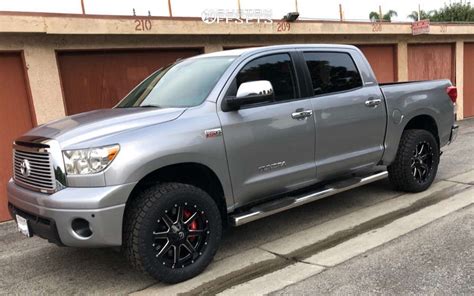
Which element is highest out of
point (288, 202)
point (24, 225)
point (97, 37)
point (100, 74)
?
point (97, 37)

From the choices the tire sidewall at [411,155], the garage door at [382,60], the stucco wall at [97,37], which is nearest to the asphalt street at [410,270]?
the tire sidewall at [411,155]

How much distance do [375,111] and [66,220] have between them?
3.64m

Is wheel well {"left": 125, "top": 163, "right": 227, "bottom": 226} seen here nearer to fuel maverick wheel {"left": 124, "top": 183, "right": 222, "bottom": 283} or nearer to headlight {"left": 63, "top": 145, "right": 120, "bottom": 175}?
fuel maverick wheel {"left": 124, "top": 183, "right": 222, "bottom": 283}

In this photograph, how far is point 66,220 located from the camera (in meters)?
3.48

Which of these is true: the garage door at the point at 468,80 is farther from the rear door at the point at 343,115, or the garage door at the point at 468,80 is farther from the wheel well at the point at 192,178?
the wheel well at the point at 192,178

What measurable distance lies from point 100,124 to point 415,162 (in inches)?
163

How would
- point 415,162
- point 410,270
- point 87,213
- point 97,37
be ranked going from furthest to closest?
point 97,37 → point 415,162 → point 410,270 → point 87,213

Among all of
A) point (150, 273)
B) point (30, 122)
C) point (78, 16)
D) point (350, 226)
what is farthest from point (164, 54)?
point (150, 273)

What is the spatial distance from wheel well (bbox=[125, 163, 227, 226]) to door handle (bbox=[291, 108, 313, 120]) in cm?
108

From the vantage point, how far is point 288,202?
459cm

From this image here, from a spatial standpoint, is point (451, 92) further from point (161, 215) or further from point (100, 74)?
point (100, 74)

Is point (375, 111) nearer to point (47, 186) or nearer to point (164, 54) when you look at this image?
point (47, 186)

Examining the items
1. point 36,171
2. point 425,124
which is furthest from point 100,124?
point 425,124

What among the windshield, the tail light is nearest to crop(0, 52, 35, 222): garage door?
the windshield
